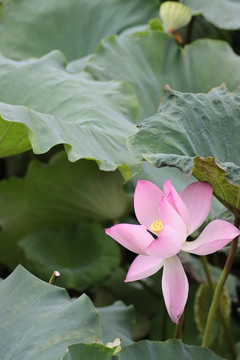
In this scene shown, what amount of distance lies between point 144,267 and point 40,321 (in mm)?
171

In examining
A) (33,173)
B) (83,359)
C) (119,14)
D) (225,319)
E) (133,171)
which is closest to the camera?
(83,359)

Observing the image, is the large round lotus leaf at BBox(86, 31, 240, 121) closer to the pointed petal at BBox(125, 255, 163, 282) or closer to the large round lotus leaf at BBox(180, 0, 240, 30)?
the large round lotus leaf at BBox(180, 0, 240, 30)

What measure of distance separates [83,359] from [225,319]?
1.95ft

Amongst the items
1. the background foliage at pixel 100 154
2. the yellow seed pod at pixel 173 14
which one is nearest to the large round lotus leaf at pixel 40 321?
the background foliage at pixel 100 154

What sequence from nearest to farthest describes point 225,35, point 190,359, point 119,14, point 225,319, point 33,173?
point 190,359 → point 225,319 → point 33,173 → point 119,14 → point 225,35

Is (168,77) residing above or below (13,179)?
above

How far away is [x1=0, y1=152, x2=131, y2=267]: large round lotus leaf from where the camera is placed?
1.50m

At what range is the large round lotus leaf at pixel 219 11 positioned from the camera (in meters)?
1.80

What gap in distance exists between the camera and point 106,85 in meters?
1.33

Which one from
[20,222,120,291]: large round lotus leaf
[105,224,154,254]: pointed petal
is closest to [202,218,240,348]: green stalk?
[105,224,154,254]: pointed petal

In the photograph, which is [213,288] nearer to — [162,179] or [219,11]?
[162,179]

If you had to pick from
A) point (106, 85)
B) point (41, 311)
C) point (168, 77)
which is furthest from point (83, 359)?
point (168, 77)

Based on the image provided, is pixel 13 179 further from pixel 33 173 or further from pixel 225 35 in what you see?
pixel 225 35

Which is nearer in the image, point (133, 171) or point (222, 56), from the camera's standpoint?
point (133, 171)
